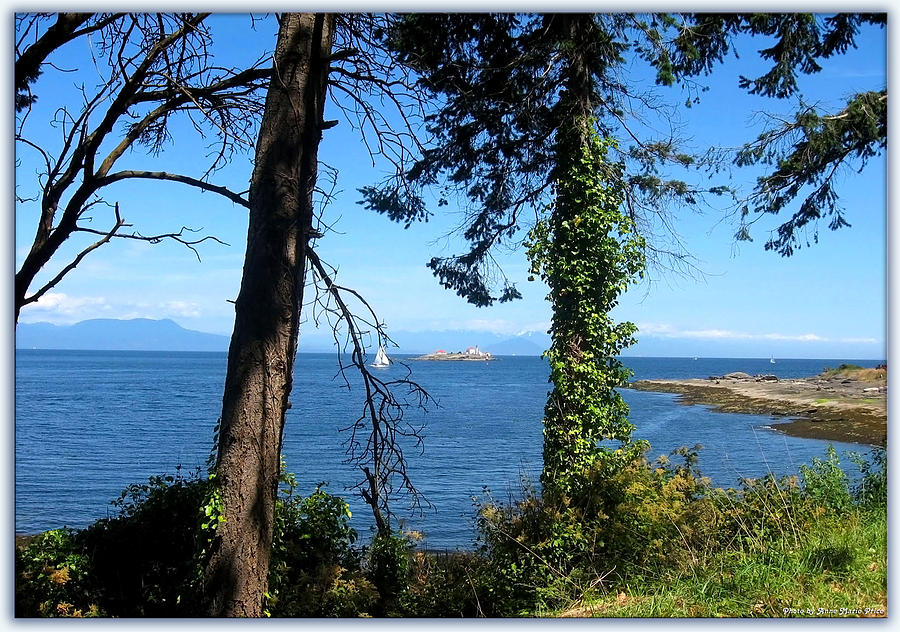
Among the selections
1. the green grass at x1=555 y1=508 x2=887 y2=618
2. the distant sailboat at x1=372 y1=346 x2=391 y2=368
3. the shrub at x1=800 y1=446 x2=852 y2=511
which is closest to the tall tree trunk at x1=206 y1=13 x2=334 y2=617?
the distant sailboat at x1=372 y1=346 x2=391 y2=368

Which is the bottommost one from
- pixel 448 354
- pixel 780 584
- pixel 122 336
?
pixel 780 584

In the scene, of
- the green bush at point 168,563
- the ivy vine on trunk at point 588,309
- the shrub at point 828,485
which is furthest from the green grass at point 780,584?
the green bush at point 168,563

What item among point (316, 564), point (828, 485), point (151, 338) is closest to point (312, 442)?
point (151, 338)

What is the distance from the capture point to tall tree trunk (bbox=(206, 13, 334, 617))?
11.6 ft

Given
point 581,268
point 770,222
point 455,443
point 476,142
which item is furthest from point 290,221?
point 455,443

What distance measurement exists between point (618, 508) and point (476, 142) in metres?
2.55

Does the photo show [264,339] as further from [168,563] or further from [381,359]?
[168,563]

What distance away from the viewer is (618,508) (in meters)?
4.25

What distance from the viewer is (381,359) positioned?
13.6 ft

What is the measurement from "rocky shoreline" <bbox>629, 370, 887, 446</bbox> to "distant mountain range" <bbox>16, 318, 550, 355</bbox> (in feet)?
4.79

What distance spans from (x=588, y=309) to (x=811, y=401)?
6404mm

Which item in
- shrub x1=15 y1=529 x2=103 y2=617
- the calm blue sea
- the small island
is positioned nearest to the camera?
shrub x1=15 y1=529 x2=103 y2=617

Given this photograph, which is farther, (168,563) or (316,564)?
(316,564)

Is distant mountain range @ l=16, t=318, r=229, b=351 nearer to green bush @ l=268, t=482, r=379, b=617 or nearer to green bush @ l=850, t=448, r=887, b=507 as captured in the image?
green bush @ l=268, t=482, r=379, b=617
